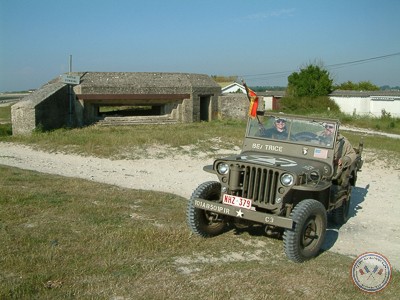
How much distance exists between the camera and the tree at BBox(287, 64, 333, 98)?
5281cm

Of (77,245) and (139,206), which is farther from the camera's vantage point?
(139,206)

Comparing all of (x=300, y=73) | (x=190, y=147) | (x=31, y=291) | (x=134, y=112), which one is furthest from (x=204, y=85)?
(x=300, y=73)

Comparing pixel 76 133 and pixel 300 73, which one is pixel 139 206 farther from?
pixel 300 73

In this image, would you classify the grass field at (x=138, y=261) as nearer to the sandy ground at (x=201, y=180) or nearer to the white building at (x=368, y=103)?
the sandy ground at (x=201, y=180)

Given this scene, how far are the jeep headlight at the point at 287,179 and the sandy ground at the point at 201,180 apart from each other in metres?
1.73

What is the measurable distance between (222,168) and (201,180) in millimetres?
5635

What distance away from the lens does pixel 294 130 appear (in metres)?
7.26

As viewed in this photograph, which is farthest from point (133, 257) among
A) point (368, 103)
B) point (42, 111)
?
point (368, 103)

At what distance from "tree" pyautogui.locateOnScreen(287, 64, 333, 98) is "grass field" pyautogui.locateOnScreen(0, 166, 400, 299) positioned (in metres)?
47.2

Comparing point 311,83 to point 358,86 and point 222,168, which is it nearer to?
point 358,86

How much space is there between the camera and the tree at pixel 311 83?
173ft

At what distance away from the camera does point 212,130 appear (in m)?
20.2

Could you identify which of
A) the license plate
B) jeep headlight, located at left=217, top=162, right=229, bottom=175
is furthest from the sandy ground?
jeep headlight, located at left=217, top=162, right=229, bottom=175

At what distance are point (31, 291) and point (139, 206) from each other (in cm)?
418
